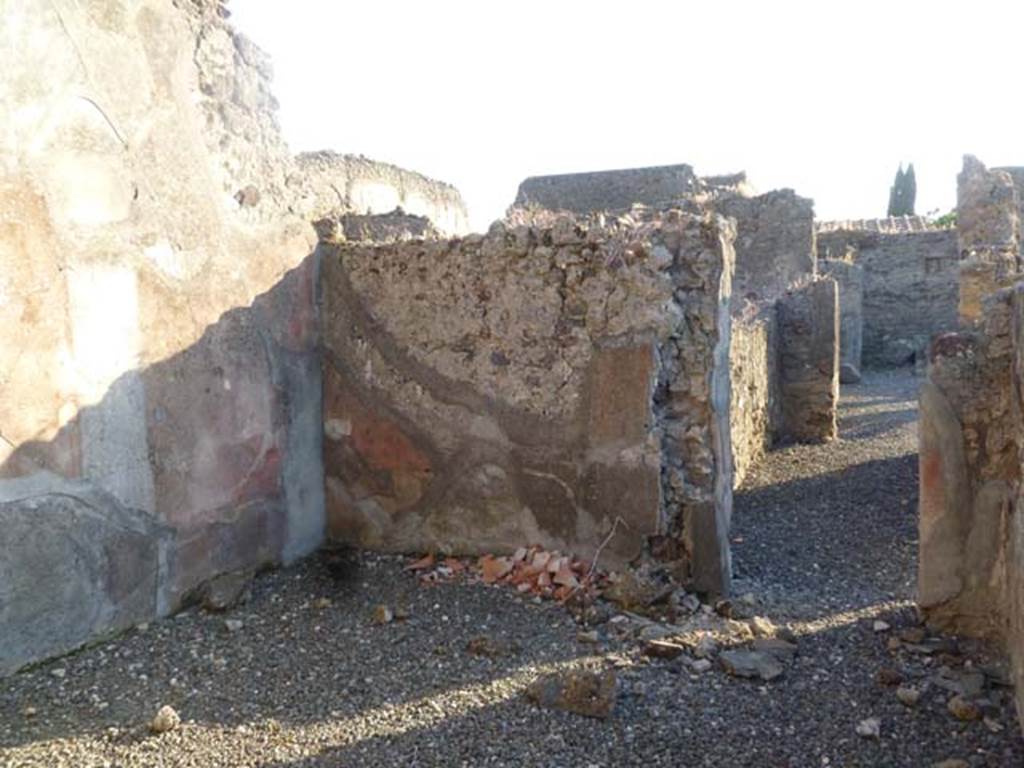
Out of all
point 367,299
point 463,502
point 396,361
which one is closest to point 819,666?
point 463,502

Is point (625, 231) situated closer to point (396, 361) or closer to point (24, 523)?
point (396, 361)

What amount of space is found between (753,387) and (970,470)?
393cm

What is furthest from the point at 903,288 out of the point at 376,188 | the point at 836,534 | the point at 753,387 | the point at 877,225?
the point at 836,534

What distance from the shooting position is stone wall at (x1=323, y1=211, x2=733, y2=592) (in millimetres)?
3977

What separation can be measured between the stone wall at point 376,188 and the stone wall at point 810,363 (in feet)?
11.2

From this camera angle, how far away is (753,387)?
7.20m

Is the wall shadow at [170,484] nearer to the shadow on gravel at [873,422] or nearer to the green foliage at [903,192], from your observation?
the shadow on gravel at [873,422]

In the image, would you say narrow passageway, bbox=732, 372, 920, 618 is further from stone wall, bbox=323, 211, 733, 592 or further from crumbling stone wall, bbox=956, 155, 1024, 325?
crumbling stone wall, bbox=956, 155, 1024, 325

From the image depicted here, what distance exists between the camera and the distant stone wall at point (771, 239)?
11.1 metres

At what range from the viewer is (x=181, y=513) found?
3.83 m

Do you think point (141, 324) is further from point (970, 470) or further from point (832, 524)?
point (832, 524)

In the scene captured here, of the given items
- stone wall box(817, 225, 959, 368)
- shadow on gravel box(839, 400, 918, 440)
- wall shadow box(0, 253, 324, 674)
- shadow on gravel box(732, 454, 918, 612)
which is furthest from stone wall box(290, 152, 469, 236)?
stone wall box(817, 225, 959, 368)

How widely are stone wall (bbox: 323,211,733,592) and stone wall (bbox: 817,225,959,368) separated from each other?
11.6 m

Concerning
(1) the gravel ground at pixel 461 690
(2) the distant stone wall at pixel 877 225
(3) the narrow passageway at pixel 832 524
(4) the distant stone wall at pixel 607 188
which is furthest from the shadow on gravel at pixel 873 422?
(2) the distant stone wall at pixel 877 225
